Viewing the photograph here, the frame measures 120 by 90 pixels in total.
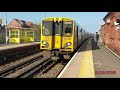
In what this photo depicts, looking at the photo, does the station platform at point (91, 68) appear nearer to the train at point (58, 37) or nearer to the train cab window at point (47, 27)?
the train at point (58, 37)

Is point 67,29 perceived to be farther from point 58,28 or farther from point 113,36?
point 113,36

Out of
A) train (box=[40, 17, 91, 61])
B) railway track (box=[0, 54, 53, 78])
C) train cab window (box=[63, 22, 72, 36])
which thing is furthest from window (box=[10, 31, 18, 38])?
railway track (box=[0, 54, 53, 78])

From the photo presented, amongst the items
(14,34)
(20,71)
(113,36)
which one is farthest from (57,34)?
(14,34)

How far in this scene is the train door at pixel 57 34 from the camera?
16453 millimetres

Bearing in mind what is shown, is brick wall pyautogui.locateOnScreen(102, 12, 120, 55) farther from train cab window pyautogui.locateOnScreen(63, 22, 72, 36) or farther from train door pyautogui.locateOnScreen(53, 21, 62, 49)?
train door pyautogui.locateOnScreen(53, 21, 62, 49)

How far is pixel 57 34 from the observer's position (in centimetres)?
1658

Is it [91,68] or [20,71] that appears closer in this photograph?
[91,68]
